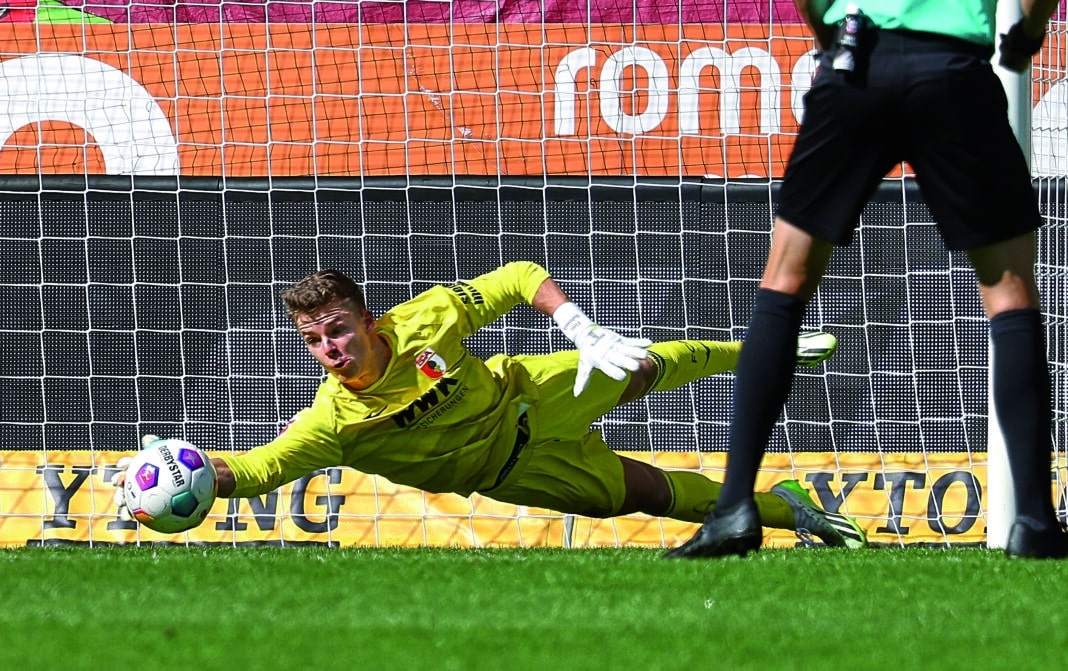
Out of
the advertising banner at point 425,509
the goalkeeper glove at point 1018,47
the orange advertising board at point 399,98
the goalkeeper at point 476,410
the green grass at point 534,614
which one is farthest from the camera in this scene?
the orange advertising board at point 399,98

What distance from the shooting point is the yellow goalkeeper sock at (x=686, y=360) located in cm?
549

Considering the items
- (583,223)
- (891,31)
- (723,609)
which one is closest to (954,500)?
(583,223)

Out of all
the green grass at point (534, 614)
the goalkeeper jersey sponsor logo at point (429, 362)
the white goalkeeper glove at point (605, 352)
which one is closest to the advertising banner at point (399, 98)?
the goalkeeper jersey sponsor logo at point (429, 362)

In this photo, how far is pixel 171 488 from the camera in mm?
4629

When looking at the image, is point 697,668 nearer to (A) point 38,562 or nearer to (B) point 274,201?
(A) point 38,562

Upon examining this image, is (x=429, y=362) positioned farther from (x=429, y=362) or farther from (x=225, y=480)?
(x=225, y=480)

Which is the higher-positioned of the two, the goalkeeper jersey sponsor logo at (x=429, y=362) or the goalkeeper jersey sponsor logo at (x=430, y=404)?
the goalkeeper jersey sponsor logo at (x=429, y=362)

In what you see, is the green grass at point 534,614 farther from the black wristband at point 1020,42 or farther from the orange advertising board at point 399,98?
the orange advertising board at point 399,98

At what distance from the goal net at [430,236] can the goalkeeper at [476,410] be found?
31.8 inches

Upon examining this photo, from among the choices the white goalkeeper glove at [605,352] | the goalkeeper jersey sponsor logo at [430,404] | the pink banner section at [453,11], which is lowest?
the goalkeeper jersey sponsor logo at [430,404]

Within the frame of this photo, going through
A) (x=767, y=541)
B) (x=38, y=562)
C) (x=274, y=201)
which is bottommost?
(x=767, y=541)

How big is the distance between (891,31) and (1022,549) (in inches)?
45.2

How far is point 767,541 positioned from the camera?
6379 millimetres

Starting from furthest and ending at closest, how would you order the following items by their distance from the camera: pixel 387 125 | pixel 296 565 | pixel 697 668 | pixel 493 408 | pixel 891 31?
1. pixel 387 125
2. pixel 493 408
3. pixel 296 565
4. pixel 891 31
5. pixel 697 668
